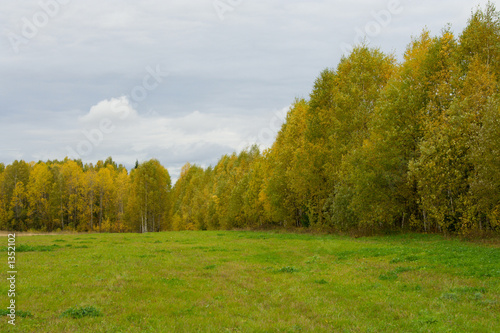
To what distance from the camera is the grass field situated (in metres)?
10.4

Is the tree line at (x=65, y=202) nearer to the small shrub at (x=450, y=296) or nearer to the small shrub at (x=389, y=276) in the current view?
the small shrub at (x=389, y=276)

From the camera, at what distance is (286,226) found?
186ft

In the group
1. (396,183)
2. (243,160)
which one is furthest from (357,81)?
(243,160)

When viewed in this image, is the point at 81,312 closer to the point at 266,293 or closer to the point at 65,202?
the point at 266,293

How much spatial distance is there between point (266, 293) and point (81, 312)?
22.7ft

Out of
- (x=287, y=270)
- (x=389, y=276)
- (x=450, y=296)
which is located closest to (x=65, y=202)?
(x=287, y=270)

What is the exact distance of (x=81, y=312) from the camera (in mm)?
11367

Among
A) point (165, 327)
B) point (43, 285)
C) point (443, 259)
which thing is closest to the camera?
point (165, 327)

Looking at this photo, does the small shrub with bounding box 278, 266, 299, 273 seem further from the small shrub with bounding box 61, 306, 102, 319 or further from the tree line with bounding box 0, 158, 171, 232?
the tree line with bounding box 0, 158, 171, 232

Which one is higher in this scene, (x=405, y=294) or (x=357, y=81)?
(x=357, y=81)

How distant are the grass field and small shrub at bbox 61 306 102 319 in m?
0.03

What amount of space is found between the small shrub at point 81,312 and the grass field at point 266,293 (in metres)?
0.03

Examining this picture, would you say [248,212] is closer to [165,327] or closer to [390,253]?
[390,253]

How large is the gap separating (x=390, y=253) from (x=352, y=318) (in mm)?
13611
